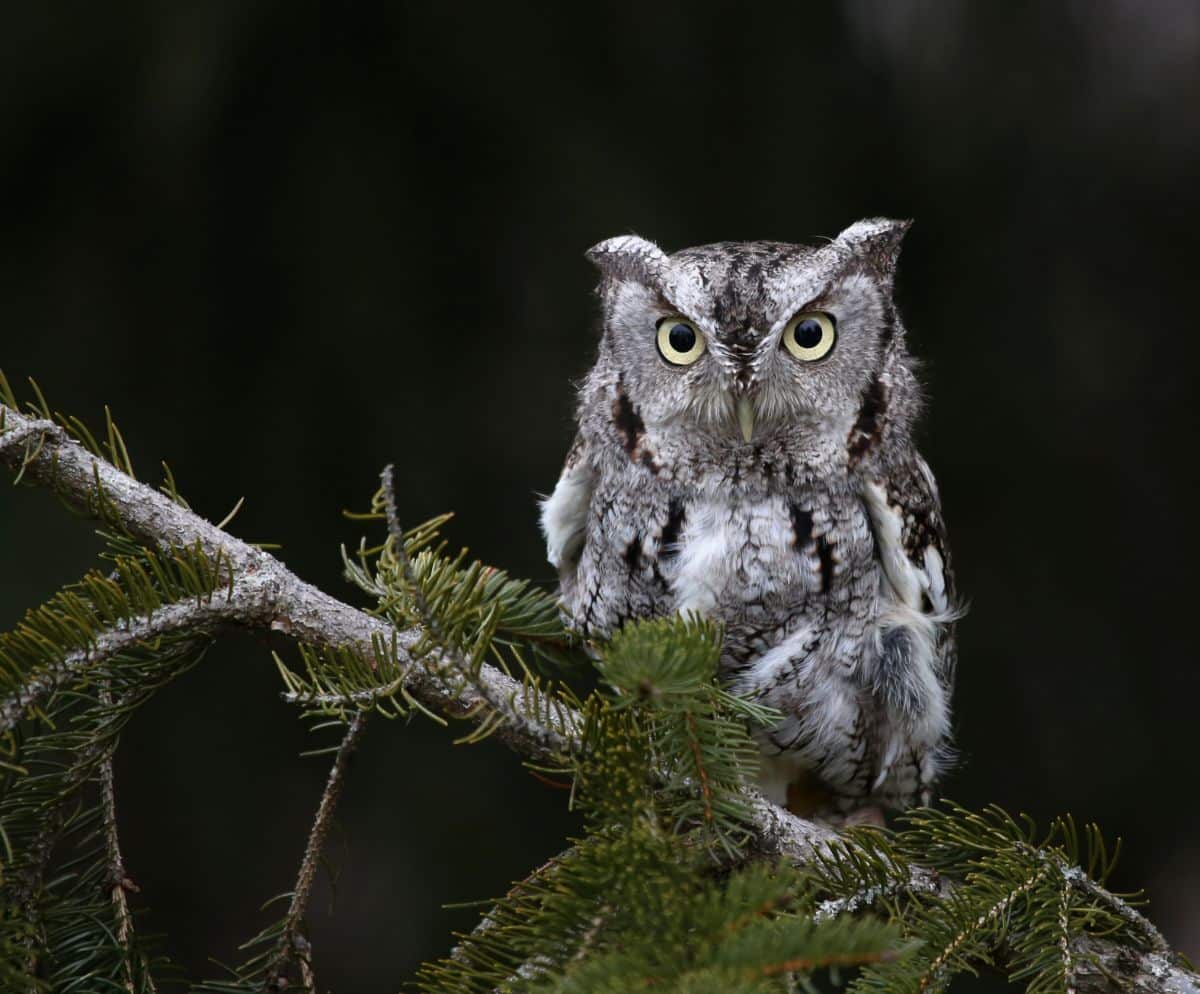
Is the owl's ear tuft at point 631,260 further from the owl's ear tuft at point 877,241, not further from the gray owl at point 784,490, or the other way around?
the owl's ear tuft at point 877,241

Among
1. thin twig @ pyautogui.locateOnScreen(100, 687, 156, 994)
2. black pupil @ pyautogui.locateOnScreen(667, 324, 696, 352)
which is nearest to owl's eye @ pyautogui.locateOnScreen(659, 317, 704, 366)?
black pupil @ pyautogui.locateOnScreen(667, 324, 696, 352)

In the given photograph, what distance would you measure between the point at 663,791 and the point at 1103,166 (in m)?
2.13

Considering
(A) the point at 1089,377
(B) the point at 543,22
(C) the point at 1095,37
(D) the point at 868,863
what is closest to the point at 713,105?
(B) the point at 543,22

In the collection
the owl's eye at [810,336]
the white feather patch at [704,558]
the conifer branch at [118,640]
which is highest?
the owl's eye at [810,336]

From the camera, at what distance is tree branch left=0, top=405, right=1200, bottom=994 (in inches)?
48.5

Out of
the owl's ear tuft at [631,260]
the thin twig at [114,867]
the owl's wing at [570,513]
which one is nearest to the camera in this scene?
the thin twig at [114,867]

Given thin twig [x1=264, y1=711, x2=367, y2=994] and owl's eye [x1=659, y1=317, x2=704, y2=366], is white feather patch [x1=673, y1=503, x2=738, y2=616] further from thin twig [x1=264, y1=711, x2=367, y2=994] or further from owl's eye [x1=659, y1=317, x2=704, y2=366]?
thin twig [x1=264, y1=711, x2=367, y2=994]

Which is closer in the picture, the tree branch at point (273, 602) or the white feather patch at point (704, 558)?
the tree branch at point (273, 602)

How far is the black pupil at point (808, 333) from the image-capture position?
1791mm

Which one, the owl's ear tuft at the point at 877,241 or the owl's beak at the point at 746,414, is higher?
the owl's ear tuft at the point at 877,241

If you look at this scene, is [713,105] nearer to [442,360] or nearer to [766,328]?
[442,360]

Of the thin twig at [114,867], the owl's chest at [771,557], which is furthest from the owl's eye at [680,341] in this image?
the thin twig at [114,867]

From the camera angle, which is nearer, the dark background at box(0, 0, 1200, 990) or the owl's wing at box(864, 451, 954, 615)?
the owl's wing at box(864, 451, 954, 615)

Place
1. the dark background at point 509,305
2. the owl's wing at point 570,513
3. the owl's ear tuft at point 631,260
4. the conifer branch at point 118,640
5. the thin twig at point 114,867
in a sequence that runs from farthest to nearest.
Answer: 1. the dark background at point 509,305
2. the owl's wing at point 570,513
3. the owl's ear tuft at point 631,260
4. the thin twig at point 114,867
5. the conifer branch at point 118,640
